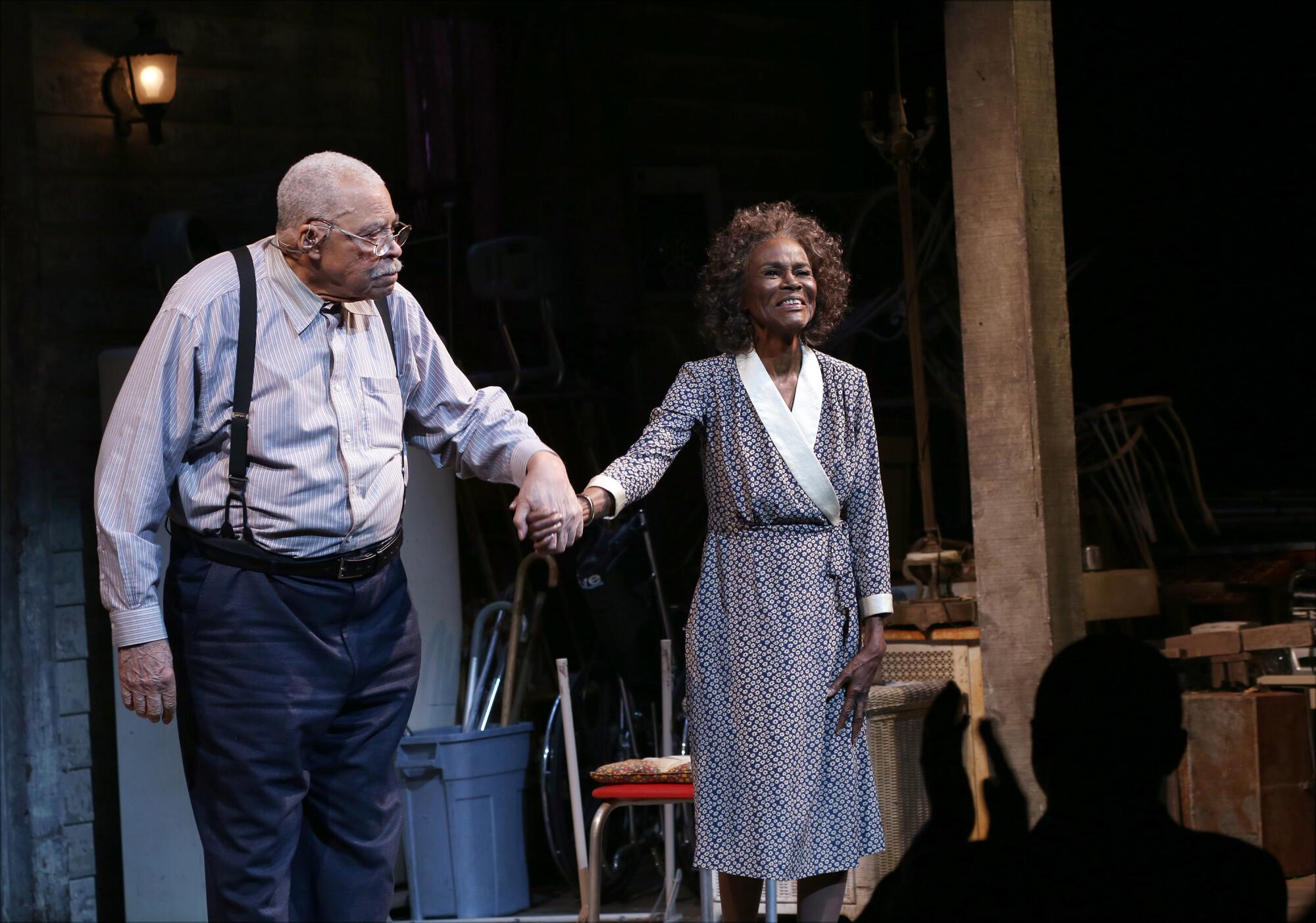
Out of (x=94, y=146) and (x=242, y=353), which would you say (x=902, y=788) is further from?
(x=94, y=146)

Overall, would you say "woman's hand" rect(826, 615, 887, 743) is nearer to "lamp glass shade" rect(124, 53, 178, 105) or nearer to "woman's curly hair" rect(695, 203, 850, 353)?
"woman's curly hair" rect(695, 203, 850, 353)

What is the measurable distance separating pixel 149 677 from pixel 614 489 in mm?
911

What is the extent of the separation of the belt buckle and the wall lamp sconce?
10.7ft

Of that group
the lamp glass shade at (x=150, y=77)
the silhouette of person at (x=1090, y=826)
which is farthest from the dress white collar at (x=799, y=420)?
the lamp glass shade at (x=150, y=77)

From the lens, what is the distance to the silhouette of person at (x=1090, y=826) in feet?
2.01

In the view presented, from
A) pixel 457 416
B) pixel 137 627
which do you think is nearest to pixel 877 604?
pixel 457 416

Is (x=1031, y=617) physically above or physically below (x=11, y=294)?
below

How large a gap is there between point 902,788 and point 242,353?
231 centimetres

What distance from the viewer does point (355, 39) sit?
5.98 metres

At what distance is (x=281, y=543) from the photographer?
8.06ft

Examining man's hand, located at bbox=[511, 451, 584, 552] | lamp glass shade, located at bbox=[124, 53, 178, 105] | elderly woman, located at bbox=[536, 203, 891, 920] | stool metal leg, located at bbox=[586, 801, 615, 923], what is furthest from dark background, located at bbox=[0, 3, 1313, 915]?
man's hand, located at bbox=[511, 451, 584, 552]

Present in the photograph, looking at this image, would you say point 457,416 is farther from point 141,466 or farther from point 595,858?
point 595,858

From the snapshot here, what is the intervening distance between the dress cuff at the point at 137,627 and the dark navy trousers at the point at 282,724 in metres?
0.08

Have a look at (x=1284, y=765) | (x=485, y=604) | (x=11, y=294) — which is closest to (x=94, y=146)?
(x=11, y=294)
